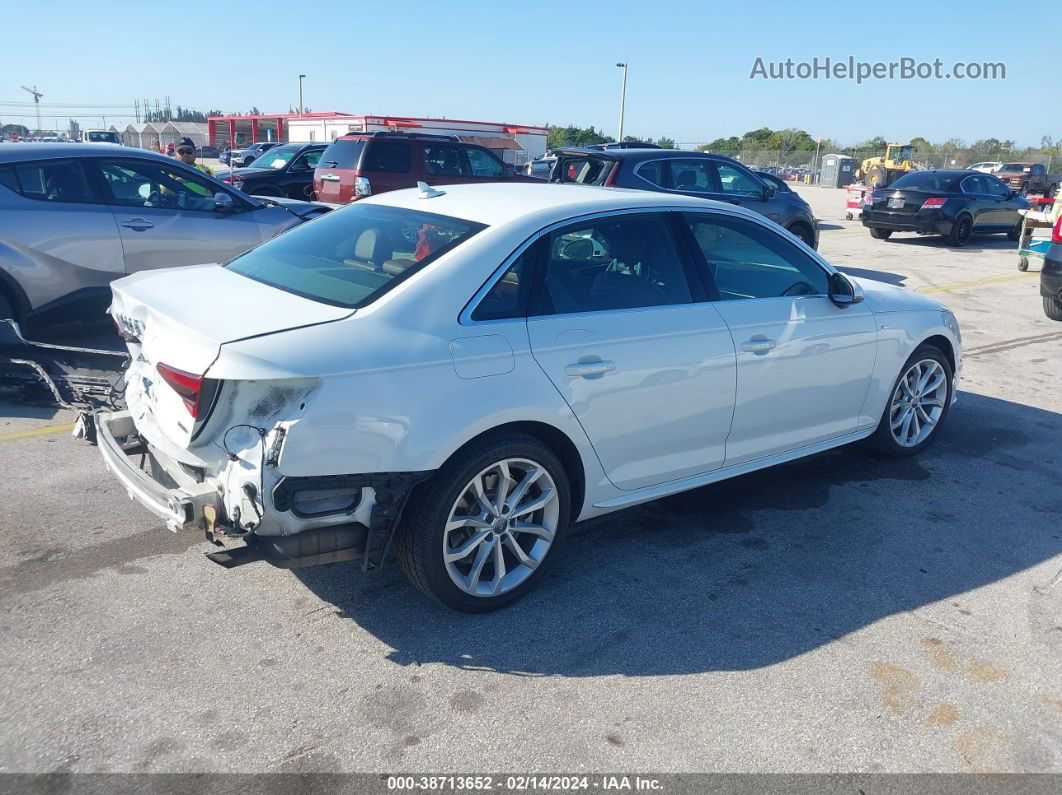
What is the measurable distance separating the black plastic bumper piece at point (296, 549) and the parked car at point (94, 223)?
15.3 feet

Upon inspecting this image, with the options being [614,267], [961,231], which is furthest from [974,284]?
[614,267]

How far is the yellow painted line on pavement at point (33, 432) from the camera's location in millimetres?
5492

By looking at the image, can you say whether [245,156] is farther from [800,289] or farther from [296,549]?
[296,549]

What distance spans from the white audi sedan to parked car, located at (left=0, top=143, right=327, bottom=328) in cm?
A: 329

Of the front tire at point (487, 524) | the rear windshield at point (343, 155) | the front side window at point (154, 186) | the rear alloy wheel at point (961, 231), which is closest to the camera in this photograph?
the front tire at point (487, 524)

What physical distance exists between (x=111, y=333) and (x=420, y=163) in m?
7.20

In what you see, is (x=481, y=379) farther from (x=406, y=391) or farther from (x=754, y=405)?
(x=754, y=405)

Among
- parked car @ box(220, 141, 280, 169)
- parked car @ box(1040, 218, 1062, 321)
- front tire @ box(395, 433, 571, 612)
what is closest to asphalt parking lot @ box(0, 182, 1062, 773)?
front tire @ box(395, 433, 571, 612)

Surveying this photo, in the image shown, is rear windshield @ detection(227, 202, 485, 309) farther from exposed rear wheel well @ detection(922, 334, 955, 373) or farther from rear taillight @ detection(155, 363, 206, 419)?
exposed rear wheel well @ detection(922, 334, 955, 373)

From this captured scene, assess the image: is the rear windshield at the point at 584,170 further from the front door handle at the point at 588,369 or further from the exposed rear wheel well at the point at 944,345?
the front door handle at the point at 588,369

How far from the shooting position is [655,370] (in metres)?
3.96

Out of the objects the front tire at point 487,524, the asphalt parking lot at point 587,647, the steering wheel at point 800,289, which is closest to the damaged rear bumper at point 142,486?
the asphalt parking lot at point 587,647

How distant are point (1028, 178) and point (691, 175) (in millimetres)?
31980

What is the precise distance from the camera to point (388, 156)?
45.0ft
